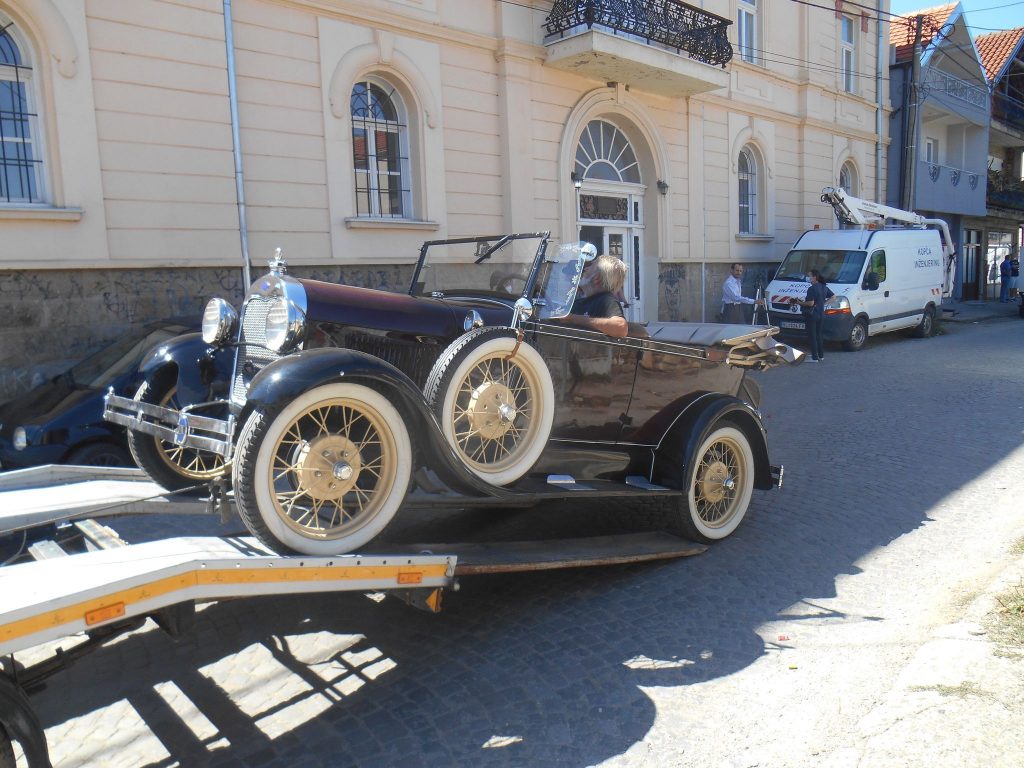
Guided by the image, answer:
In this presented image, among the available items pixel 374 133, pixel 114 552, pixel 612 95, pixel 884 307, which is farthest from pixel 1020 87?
pixel 114 552

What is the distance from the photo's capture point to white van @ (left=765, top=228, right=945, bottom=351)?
Result: 1551cm

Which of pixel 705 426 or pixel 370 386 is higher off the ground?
pixel 370 386

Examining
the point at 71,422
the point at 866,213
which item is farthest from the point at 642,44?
the point at 71,422

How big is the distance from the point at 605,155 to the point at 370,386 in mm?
13008

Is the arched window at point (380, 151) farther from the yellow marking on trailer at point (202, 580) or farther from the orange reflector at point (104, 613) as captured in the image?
the orange reflector at point (104, 613)

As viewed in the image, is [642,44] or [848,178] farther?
[848,178]

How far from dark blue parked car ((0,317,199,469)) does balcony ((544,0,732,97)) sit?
8950 millimetres

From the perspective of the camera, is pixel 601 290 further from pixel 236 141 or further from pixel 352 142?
pixel 352 142

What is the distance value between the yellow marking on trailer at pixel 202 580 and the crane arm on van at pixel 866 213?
1628 centimetres

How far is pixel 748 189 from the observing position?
18828 millimetres

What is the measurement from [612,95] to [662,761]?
13512 mm

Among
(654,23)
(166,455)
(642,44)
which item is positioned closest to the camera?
(166,455)

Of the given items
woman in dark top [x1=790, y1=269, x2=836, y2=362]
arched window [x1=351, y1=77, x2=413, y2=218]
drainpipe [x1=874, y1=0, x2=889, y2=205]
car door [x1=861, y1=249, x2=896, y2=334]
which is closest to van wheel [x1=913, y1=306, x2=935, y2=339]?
car door [x1=861, y1=249, x2=896, y2=334]

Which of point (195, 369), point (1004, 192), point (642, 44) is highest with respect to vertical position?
point (642, 44)
